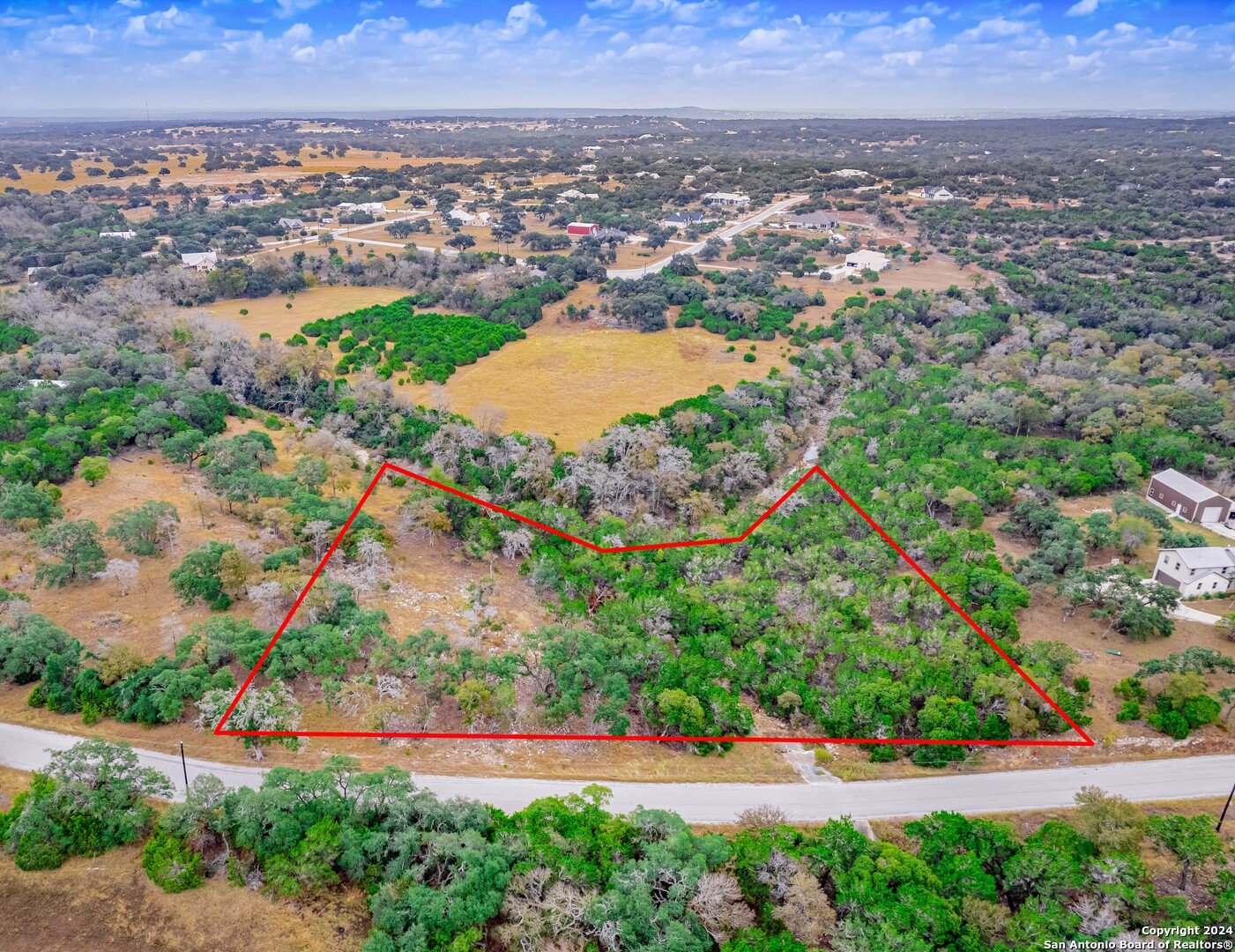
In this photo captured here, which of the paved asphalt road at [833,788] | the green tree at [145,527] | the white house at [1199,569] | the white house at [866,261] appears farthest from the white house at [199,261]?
the white house at [1199,569]

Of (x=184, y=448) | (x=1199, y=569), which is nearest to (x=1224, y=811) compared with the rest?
(x=1199, y=569)

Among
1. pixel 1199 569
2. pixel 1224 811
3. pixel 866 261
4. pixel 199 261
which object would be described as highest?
pixel 199 261

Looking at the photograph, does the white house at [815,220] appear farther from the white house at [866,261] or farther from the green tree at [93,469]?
the green tree at [93,469]

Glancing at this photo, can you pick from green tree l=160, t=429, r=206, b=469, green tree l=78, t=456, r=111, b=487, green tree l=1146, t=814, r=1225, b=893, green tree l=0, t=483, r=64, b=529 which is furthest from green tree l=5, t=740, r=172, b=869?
green tree l=1146, t=814, r=1225, b=893

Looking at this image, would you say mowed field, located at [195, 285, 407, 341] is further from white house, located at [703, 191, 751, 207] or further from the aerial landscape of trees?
white house, located at [703, 191, 751, 207]

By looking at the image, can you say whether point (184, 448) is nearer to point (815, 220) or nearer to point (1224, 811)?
point (1224, 811)
